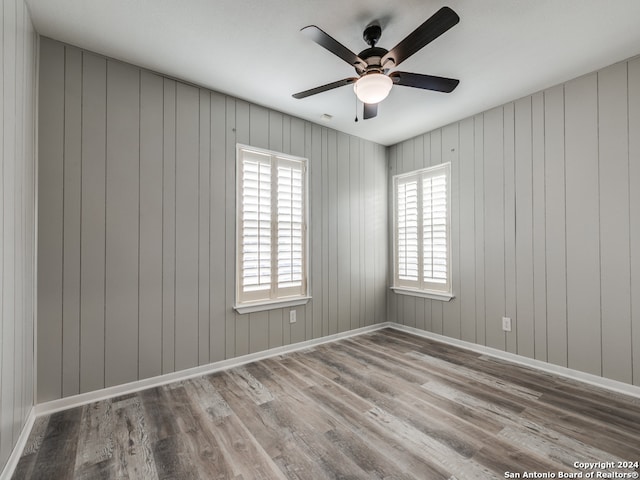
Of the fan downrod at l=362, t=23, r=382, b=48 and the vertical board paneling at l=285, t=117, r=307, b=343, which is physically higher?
the fan downrod at l=362, t=23, r=382, b=48

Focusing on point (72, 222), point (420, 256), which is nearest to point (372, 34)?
point (72, 222)

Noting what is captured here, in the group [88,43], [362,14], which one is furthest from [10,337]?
[362,14]

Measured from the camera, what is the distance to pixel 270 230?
3318mm

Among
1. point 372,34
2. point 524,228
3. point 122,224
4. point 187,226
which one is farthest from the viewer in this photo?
point 524,228

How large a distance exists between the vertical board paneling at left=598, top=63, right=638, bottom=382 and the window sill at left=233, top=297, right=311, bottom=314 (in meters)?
2.80

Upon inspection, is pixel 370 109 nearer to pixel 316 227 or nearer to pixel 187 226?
pixel 316 227

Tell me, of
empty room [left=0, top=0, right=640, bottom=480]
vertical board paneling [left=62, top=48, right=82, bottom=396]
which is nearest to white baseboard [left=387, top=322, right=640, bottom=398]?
empty room [left=0, top=0, right=640, bottom=480]

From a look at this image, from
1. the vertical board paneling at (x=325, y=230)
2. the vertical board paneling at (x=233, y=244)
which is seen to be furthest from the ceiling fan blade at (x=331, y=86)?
the vertical board paneling at (x=325, y=230)

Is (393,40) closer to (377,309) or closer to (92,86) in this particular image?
(92,86)

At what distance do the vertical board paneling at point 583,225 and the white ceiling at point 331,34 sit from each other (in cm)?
30

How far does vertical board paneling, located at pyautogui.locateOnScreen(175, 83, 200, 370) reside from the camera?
9.05 feet

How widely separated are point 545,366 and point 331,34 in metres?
3.49

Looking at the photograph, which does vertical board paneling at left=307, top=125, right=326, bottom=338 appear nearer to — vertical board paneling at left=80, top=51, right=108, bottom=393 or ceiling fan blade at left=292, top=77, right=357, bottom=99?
ceiling fan blade at left=292, top=77, right=357, bottom=99

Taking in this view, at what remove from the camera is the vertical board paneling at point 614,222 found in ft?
8.11
